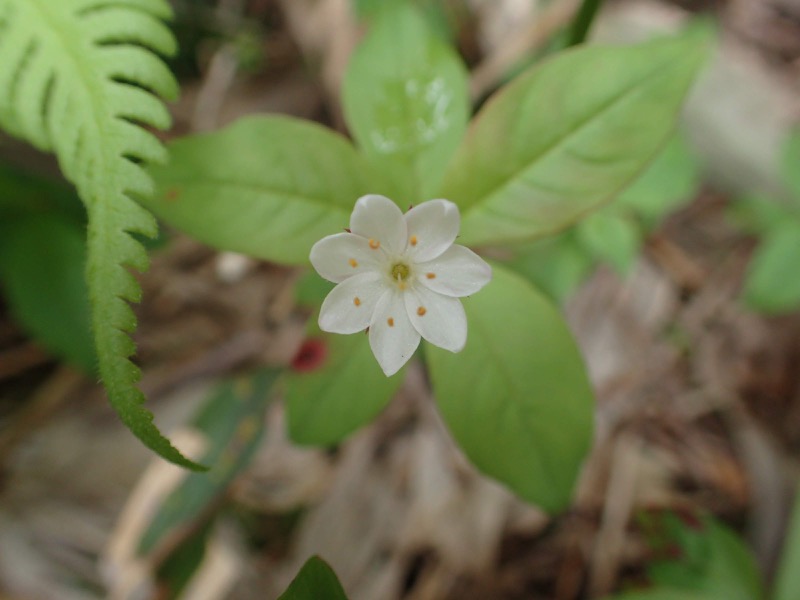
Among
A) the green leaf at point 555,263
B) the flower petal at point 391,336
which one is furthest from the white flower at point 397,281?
the green leaf at point 555,263

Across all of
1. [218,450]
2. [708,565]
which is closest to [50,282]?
[218,450]

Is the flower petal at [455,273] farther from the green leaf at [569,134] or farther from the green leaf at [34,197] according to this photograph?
the green leaf at [34,197]

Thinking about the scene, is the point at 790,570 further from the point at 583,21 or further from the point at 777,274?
the point at 583,21

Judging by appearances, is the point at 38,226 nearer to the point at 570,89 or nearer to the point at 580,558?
the point at 570,89

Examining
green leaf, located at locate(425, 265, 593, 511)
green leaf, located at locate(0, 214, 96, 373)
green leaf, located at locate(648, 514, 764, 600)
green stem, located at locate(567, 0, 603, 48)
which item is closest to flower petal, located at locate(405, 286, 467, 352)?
green leaf, located at locate(425, 265, 593, 511)

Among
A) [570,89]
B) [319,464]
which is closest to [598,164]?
[570,89]

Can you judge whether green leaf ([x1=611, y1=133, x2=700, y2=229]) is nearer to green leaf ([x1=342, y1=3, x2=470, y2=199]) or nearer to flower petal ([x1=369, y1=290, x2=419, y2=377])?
green leaf ([x1=342, y1=3, x2=470, y2=199])
